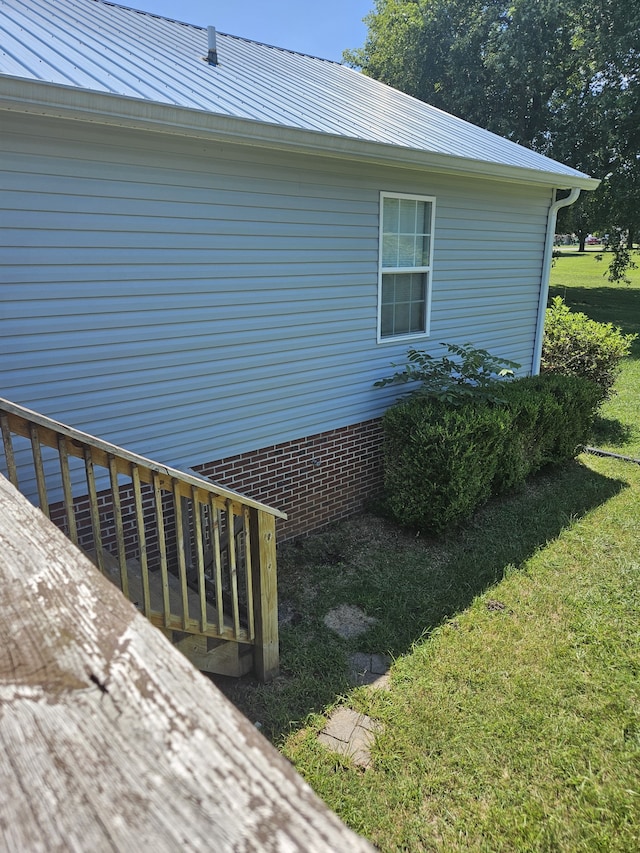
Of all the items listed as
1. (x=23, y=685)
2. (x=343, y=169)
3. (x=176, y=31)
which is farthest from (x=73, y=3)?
(x=23, y=685)

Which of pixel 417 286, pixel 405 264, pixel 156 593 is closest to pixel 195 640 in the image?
pixel 156 593

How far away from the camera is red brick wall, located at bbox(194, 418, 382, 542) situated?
497 cm

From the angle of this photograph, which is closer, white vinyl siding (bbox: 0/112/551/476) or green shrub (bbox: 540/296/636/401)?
white vinyl siding (bbox: 0/112/551/476)

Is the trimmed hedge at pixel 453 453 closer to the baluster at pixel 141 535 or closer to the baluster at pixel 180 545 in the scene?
the baluster at pixel 180 545

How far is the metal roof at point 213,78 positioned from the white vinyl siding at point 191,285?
1.04 feet

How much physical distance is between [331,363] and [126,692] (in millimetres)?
4841

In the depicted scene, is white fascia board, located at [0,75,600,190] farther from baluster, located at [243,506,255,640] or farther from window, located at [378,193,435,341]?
baluster, located at [243,506,255,640]

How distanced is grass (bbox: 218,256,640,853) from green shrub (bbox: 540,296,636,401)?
3.37 meters

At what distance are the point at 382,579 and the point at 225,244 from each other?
2.94 m

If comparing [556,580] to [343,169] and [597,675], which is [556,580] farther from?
[343,169]

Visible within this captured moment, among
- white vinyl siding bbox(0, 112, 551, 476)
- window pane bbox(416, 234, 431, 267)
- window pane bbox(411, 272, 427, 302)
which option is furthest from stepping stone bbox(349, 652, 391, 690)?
window pane bbox(416, 234, 431, 267)

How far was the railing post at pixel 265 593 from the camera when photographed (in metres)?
3.34

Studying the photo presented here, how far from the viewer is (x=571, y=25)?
16.9m

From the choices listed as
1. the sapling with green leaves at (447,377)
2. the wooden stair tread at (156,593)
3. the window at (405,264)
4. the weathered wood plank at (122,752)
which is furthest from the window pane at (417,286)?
the weathered wood plank at (122,752)
